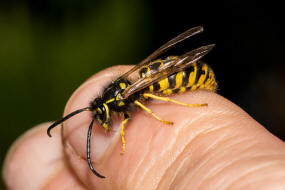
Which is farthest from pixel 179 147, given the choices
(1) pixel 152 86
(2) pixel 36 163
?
(2) pixel 36 163

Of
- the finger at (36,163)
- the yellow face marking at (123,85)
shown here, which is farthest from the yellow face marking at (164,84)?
the finger at (36,163)

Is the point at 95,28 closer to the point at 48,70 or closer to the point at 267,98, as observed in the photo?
the point at 48,70

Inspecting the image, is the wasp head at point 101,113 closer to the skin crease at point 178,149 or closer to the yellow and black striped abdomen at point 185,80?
the skin crease at point 178,149

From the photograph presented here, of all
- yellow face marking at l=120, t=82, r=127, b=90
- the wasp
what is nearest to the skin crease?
the wasp

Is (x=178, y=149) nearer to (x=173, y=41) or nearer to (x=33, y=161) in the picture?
(x=173, y=41)

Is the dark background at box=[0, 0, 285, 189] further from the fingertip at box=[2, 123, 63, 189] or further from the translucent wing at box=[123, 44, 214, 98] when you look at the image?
the translucent wing at box=[123, 44, 214, 98]

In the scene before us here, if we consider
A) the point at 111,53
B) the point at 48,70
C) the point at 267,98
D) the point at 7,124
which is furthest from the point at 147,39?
the point at 7,124
